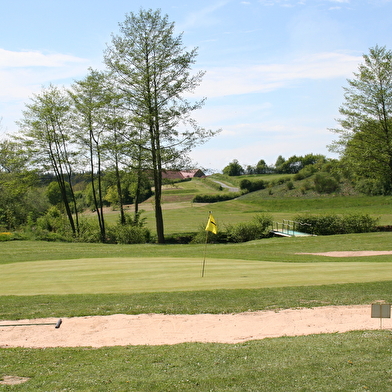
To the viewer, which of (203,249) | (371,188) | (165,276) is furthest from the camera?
(371,188)

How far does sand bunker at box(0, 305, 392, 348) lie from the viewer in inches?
335

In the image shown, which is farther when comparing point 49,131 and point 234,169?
point 234,169

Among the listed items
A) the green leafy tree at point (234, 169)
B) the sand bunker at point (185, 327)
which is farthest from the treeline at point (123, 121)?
the green leafy tree at point (234, 169)

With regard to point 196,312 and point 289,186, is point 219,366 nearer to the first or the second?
point 196,312

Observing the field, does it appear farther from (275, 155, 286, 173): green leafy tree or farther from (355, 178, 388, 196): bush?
(275, 155, 286, 173): green leafy tree

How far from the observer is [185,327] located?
9.25 meters

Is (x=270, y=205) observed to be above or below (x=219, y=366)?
below

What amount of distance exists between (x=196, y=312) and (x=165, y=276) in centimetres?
357

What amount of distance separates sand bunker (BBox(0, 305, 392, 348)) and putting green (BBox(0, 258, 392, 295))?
7.39 feet

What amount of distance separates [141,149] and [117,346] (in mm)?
24508

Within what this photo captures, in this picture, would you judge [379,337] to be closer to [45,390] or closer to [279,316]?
[279,316]

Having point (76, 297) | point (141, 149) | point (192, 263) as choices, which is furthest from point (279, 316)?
point (141, 149)

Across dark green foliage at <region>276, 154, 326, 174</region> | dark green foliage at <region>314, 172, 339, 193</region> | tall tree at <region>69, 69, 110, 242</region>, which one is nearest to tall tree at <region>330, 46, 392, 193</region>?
tall tree at <region>69, 69, 110, 242</region>

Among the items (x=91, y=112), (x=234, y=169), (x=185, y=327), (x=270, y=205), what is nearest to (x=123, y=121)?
(x=91, y=112)
